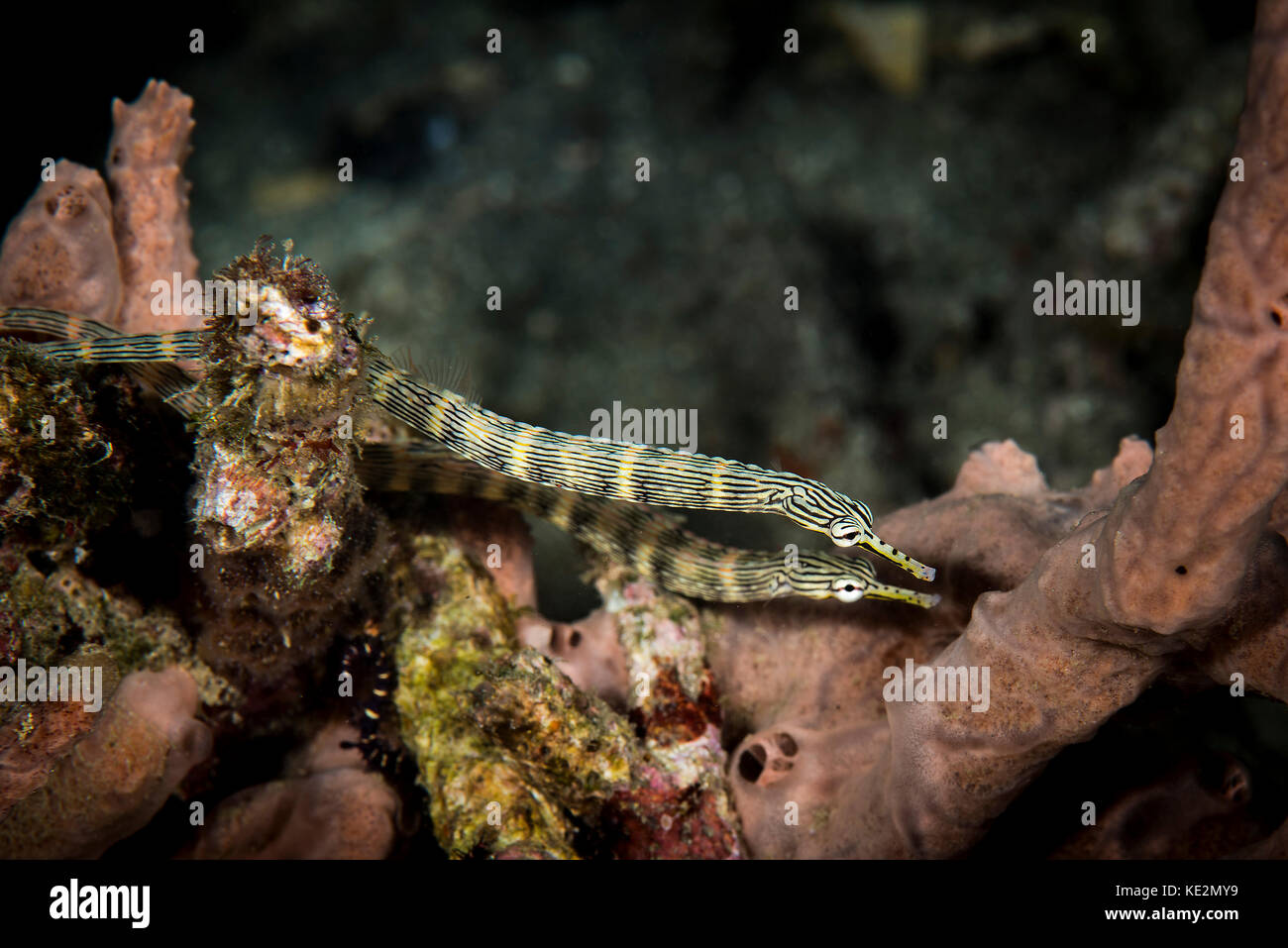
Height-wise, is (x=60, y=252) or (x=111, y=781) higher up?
(x=60, y=252)

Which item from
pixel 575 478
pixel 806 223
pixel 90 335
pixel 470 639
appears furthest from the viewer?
pixel 806 223

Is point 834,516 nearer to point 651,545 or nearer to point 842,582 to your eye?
point 842,582

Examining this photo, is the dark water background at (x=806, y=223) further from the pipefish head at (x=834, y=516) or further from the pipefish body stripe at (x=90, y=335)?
the pipefish body stripe at (x=90, y=335)

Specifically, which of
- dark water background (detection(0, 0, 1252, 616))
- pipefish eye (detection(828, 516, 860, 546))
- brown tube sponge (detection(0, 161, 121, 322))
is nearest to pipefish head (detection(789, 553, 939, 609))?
pipefish eye (detection(828, 516, 860, 546))

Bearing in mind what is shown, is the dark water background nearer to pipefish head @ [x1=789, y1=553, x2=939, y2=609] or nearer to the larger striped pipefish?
the larger striped pipefish

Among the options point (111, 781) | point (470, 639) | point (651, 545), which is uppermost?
point (651, 545)

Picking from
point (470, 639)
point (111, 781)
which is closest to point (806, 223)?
point (470, 639)
